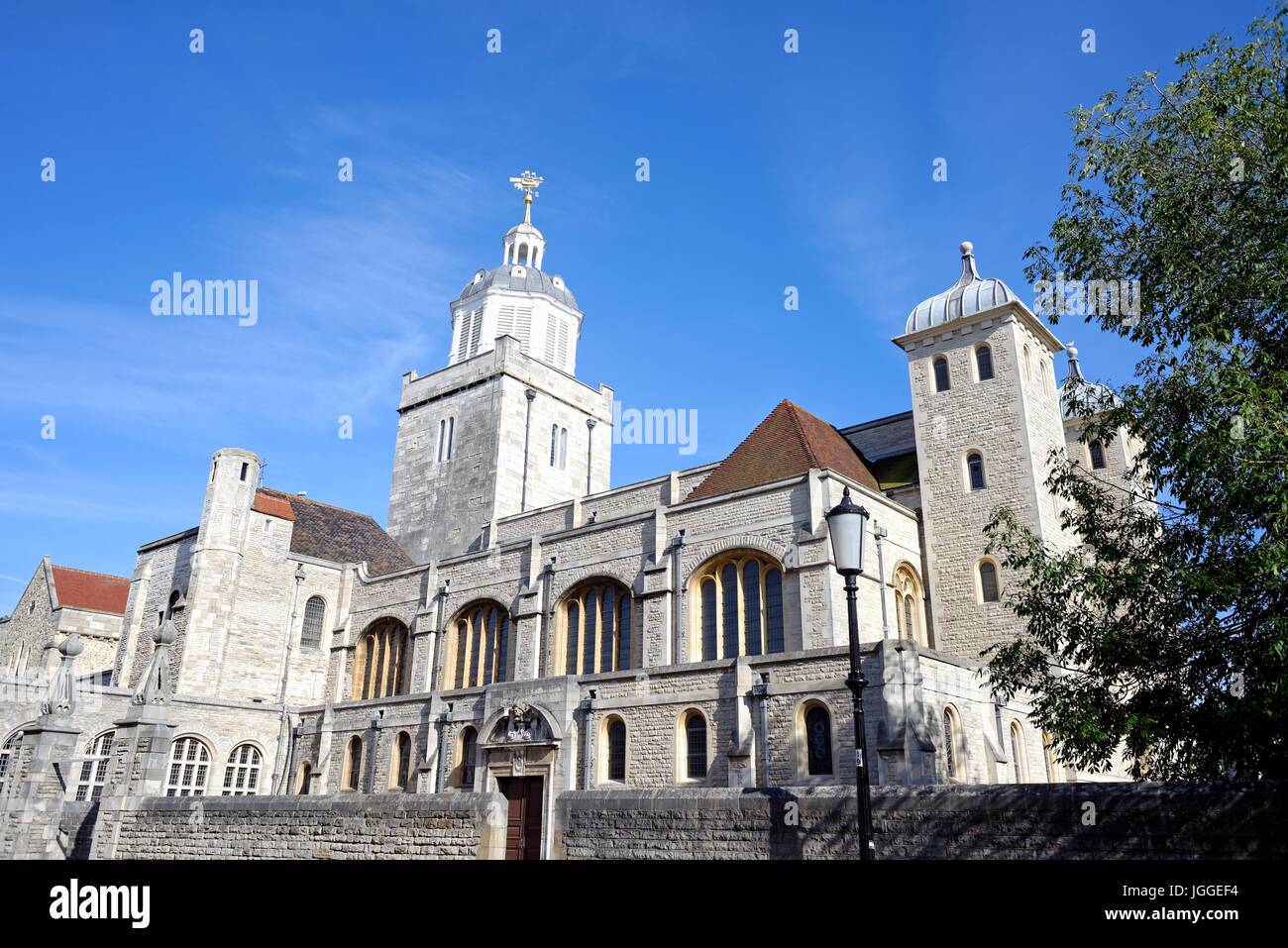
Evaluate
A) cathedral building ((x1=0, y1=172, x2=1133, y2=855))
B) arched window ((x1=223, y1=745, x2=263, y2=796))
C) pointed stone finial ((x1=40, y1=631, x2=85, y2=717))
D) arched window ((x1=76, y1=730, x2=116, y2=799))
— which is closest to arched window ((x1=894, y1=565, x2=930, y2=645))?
cathedral building ((x1=0, y1=172, x2=1133, y2=855))

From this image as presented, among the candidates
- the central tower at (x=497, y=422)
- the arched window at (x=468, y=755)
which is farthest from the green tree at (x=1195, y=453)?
the central tower at (x=497, y=422)

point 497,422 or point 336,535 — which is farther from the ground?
point 497,422

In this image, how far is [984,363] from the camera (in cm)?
2959

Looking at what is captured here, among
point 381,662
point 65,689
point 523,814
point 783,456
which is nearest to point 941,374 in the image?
point 783,456

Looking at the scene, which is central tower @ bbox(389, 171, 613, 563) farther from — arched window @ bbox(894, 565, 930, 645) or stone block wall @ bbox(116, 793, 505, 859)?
stone block wall @ bbox(116, 793, 505, 859)

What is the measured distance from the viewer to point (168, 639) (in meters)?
23.0

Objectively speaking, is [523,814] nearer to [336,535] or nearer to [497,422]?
[336,535]

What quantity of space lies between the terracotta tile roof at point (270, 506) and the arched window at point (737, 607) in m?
18.8

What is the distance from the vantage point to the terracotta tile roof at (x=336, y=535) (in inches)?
1490

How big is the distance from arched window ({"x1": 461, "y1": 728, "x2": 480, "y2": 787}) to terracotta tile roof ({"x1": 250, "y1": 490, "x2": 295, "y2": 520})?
15332 mm

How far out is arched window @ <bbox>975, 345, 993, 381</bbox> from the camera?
29370 millimetres

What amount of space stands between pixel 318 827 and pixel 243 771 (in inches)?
704
